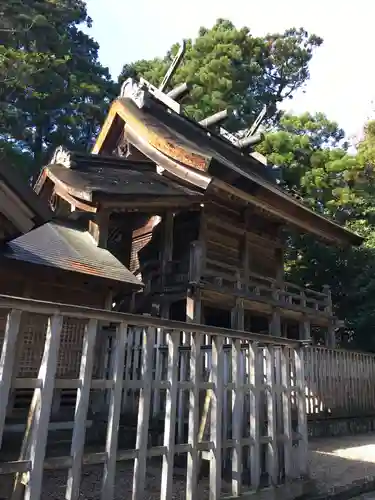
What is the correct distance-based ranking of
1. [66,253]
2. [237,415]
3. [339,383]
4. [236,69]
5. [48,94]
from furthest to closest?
[236,69] < [48,94] < [339,383] < [66,253] < [237,415]

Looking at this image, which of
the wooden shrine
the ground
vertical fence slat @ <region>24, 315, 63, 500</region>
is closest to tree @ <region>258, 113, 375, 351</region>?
the wooden shrine

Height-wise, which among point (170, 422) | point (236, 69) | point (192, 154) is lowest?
point (170, 422)

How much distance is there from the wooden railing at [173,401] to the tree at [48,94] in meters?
20.6

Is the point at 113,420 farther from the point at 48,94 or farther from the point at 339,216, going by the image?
the point at 48,94

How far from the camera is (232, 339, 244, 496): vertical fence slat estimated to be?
15.0 feet

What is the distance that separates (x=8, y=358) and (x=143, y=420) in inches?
53.0

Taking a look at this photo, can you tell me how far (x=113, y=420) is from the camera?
12.1 feet

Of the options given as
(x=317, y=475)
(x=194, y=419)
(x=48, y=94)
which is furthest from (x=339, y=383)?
(x=48, y=94)

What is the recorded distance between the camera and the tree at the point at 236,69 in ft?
95.2

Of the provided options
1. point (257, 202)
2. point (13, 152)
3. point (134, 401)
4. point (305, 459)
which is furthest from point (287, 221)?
point (13, 152)

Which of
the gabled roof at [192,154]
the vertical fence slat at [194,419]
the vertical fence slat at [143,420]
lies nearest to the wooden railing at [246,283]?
the gabled roof at [192,154]

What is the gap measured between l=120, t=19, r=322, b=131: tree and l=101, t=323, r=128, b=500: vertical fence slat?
24357 millimetres

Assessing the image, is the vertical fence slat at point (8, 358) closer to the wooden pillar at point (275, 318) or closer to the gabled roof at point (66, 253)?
the gabled roof at point (66, 253)

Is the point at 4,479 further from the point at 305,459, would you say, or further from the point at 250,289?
the point at 250,289
